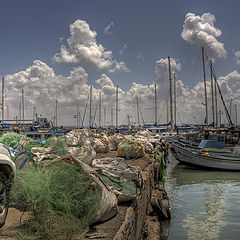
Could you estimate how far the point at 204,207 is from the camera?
32.9ft

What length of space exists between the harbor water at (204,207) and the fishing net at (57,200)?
455cm

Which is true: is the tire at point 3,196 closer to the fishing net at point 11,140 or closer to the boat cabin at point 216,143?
the fishing net at point 11,140

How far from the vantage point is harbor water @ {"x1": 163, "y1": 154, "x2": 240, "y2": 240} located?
7.63 metres

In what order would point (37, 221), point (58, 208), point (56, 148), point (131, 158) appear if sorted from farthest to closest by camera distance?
point (131, 158) < point (56, 148) < point (58, 208) < point (37, 221)

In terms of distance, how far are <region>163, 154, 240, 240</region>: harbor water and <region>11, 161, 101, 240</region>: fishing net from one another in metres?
4.55

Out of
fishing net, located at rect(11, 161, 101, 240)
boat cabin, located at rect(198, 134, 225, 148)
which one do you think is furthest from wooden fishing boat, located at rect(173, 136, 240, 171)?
fishing net, located at rect(11, 161, 101, 240)

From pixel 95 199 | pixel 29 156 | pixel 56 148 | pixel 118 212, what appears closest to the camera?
pixel 95 199

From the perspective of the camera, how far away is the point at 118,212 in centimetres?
465

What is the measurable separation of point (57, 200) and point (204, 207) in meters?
8.10

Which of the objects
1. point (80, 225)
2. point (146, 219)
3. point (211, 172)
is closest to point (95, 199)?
point (80, 225)

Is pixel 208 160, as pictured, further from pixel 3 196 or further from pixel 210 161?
pixel 3 196

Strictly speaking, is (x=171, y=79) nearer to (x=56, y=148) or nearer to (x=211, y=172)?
(x=211, y=172)

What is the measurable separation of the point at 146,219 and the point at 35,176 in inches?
181

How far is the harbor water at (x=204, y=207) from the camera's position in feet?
25.0
